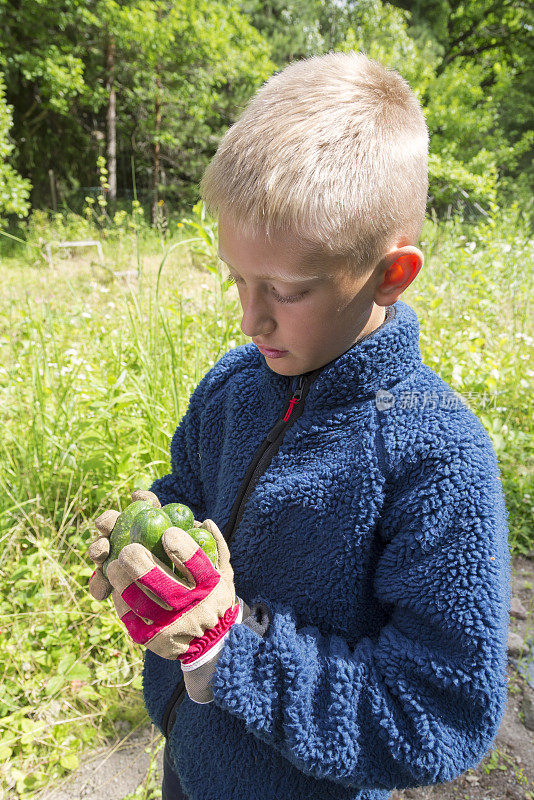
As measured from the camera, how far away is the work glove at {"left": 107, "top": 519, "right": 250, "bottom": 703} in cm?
93

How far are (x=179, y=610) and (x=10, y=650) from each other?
1643 millimetres

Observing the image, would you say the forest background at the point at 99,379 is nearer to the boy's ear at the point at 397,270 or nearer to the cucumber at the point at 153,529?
the boy's ear at the point at 397,270

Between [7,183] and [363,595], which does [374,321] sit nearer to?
[363,595]

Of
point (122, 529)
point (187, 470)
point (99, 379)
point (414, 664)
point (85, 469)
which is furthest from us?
point (99, 379)

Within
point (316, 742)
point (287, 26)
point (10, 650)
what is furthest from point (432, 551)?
point (287, 26)

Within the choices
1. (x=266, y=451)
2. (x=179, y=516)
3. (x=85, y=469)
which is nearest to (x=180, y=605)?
(x=179, y=516)

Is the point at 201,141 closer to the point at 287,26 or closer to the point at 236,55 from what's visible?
the point at 236,55

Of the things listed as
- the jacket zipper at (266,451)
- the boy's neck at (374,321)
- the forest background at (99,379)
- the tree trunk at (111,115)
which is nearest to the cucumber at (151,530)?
the jacket zipper at (266,451)

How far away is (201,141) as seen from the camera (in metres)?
15.3

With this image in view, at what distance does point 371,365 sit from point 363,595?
0.44 meters

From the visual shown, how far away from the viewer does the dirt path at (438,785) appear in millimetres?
1890

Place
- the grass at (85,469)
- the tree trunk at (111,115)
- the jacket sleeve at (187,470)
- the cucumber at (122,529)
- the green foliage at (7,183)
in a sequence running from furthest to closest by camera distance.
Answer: the tree trunk at (111,115)
the green foliage at (7,183)
the grass at (85,469)
the jacket sleeve at (187,470)
the cucumber at (122,529)

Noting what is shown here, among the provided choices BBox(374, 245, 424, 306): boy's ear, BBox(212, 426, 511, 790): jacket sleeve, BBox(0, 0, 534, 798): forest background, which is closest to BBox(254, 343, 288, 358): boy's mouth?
BBox(374, 245, 424, 306): boy's ear

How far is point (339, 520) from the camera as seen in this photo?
1.01 metres
